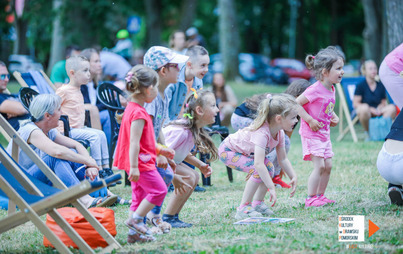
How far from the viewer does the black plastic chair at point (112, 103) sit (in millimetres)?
7000

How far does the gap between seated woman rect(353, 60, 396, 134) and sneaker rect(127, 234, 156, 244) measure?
25.0 feet

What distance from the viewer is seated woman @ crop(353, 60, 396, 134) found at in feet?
35.6

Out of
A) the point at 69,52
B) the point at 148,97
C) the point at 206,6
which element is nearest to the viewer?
the point at 148,97

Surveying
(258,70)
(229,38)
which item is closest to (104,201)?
(229,38)

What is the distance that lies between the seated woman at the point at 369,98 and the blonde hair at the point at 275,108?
625 centimetres

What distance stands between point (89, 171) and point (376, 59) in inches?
677

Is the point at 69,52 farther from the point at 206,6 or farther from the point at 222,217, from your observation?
the point at 206,6

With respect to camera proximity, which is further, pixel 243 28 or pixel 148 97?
pixel 243 28

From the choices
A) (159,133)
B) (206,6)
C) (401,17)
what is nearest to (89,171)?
(159,133)

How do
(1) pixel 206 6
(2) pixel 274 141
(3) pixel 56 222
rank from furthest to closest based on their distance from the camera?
(1) pixel 206 6 < (2) pixel 274 141 < (3) pixel 56 222

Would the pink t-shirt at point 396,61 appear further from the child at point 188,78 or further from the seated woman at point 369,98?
the seated woman at point 369,98

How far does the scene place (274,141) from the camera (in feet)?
16.8

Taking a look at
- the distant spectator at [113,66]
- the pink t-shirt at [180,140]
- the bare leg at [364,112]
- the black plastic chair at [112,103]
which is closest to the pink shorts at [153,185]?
the pink t-shirt at [180,140]

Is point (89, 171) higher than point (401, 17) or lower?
lower
